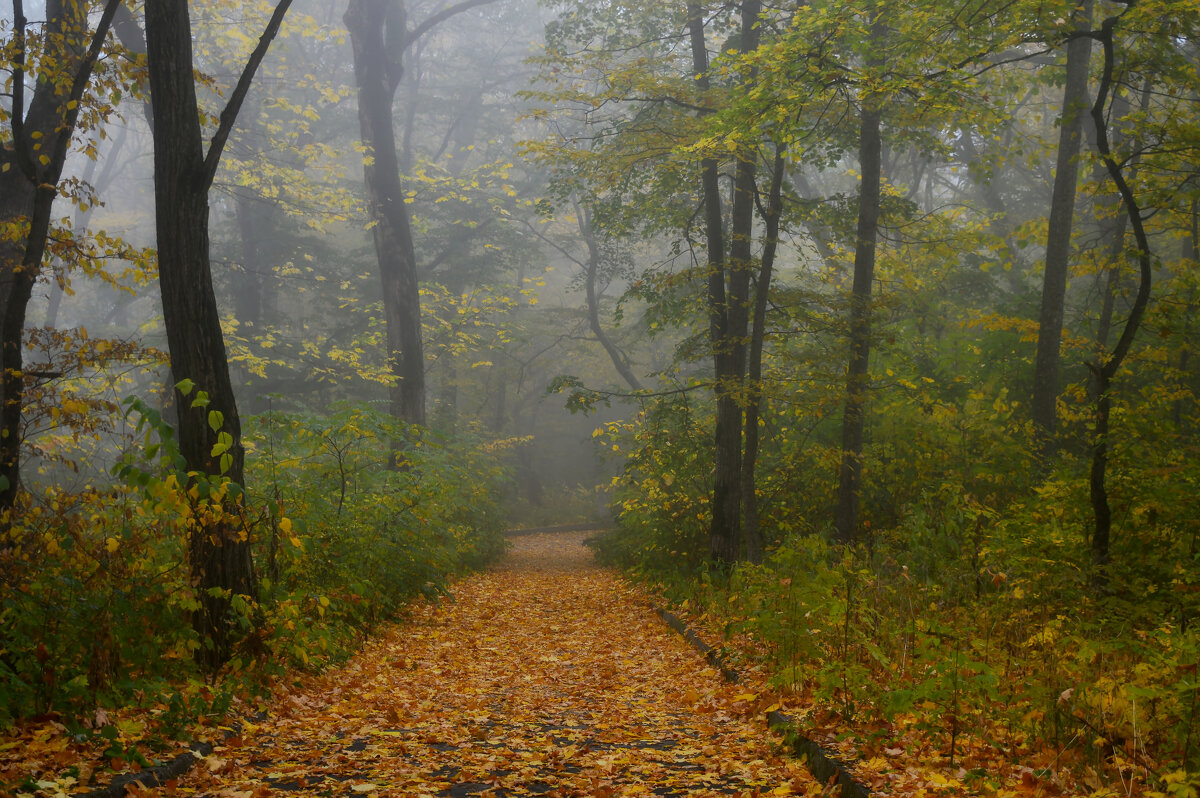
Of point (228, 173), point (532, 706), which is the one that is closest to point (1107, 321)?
point (532, 706)

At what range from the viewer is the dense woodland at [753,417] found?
4.66 metres

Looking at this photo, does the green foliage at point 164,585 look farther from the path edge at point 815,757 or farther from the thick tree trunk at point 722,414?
the thick tree trunk at point 722,414

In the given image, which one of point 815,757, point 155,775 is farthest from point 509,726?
point 155,775

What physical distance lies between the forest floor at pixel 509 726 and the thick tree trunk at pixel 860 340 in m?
3.51

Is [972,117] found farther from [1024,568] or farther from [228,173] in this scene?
[228,173]

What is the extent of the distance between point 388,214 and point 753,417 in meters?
10.4

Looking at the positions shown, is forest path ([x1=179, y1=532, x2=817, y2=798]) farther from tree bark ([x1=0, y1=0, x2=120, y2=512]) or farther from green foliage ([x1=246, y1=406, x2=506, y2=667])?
tree bark ([x1=0, y1=0, x2=120, y2=512])

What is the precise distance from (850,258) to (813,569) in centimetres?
1131

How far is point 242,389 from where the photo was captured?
23.7 metres

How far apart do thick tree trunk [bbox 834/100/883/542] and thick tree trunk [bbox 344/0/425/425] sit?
372 inches

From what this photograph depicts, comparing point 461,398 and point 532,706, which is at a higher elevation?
point 461,398

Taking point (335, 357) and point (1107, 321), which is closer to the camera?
point (1107, 321)

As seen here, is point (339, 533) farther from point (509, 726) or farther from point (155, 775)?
point (155, 775)

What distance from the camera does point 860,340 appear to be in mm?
10594
